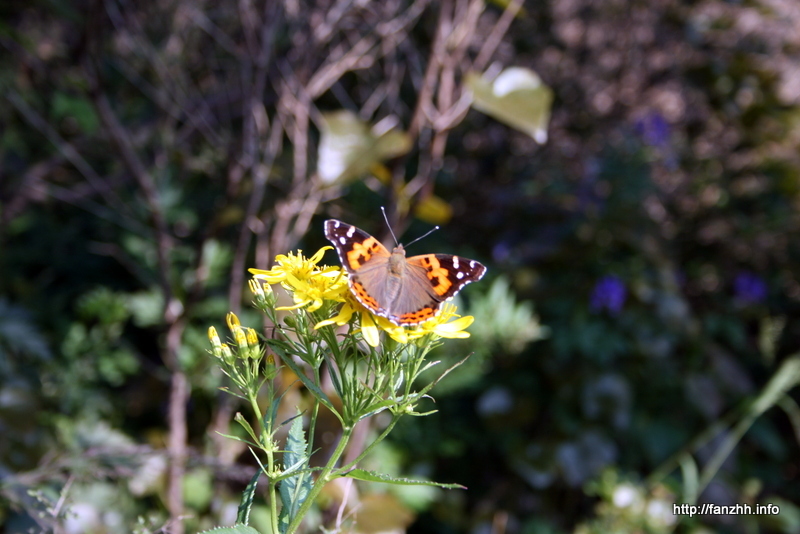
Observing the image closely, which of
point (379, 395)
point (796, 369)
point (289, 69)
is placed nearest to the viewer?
point (379, 395)

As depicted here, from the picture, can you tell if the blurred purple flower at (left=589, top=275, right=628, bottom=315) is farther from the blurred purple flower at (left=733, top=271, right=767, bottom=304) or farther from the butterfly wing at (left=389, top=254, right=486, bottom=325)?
the butterfly wing at (left=389, top=254, right=486, bottom=325)

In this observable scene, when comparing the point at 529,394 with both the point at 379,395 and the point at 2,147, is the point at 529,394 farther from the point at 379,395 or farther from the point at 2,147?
the point at 2,147

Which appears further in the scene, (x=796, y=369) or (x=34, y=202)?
(x=34, y=202)

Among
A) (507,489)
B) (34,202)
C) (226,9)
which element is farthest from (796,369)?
(34,202)

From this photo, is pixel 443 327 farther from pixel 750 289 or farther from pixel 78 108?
pixel 750 289

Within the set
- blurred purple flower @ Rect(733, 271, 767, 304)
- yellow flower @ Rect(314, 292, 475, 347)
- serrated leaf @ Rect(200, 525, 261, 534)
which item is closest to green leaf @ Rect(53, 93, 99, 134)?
yellow flower @ Rect(314, 292, 475, 347)

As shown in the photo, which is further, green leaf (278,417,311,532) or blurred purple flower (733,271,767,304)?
blurred purple flower (733,271,767,304)
